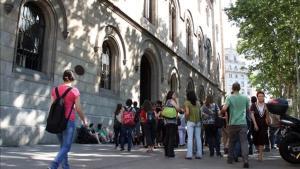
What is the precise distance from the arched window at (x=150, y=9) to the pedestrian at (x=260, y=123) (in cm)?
1182

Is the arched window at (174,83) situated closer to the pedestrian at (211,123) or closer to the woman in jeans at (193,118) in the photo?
the pedestrian at (211,123)

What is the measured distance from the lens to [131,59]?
16938mm

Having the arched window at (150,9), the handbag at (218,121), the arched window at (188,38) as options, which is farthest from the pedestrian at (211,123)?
the arched window at (188,38)

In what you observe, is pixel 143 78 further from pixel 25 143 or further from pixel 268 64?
pixel 268 64

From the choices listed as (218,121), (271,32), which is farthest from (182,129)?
(271,32)

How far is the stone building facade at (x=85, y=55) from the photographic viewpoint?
1034cm

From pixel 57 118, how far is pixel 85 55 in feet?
27.0

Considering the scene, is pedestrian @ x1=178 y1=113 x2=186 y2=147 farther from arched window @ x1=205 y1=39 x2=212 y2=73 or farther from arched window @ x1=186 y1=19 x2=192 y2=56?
arched window @ x1=205 y1=39 x2=212 y2=73

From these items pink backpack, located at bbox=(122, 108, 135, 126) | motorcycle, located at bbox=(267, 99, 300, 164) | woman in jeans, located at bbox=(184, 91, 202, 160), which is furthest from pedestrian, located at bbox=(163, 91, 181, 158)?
motorcycle, located at bbox=(267, 99, 300, 164)

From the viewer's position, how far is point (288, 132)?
8.27 m

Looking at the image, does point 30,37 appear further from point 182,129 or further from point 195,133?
point 182,129

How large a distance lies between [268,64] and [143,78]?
1465cm

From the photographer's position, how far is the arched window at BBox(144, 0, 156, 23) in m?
20.0

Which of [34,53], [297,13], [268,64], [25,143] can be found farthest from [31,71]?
[268,64]
